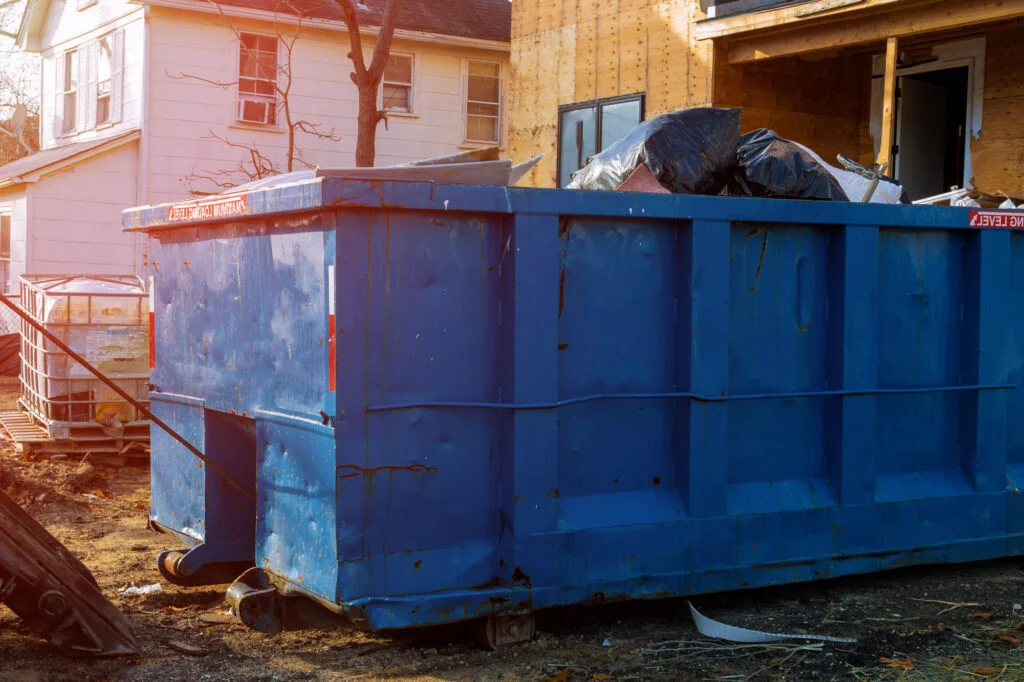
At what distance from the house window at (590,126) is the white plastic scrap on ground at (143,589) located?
8744 mm

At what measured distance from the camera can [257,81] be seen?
20016 mm

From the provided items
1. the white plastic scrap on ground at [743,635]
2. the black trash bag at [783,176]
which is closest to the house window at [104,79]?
the black trash bag at [783,176]

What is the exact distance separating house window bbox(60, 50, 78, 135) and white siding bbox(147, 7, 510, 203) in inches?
159

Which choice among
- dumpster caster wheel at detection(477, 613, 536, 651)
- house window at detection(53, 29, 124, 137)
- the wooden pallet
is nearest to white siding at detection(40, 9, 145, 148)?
house window at detection(53, 29, 124, 137)

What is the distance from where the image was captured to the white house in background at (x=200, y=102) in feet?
62.1

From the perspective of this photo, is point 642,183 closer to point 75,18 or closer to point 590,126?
point 590,126

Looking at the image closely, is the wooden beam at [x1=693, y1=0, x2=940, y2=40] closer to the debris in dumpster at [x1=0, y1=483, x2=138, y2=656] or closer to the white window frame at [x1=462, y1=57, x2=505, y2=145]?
the debris in dumpster at [x1=0, y1=483, x2=138, y2=656]

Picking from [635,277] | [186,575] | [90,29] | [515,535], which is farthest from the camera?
[90,29]

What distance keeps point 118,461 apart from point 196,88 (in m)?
11.5

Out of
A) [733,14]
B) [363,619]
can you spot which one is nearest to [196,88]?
[733,14]

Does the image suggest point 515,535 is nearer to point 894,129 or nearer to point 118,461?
point 118,461

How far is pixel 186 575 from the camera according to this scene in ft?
16.8

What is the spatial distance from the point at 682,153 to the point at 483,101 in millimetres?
17237

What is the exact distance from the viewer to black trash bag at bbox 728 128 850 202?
217 inches
